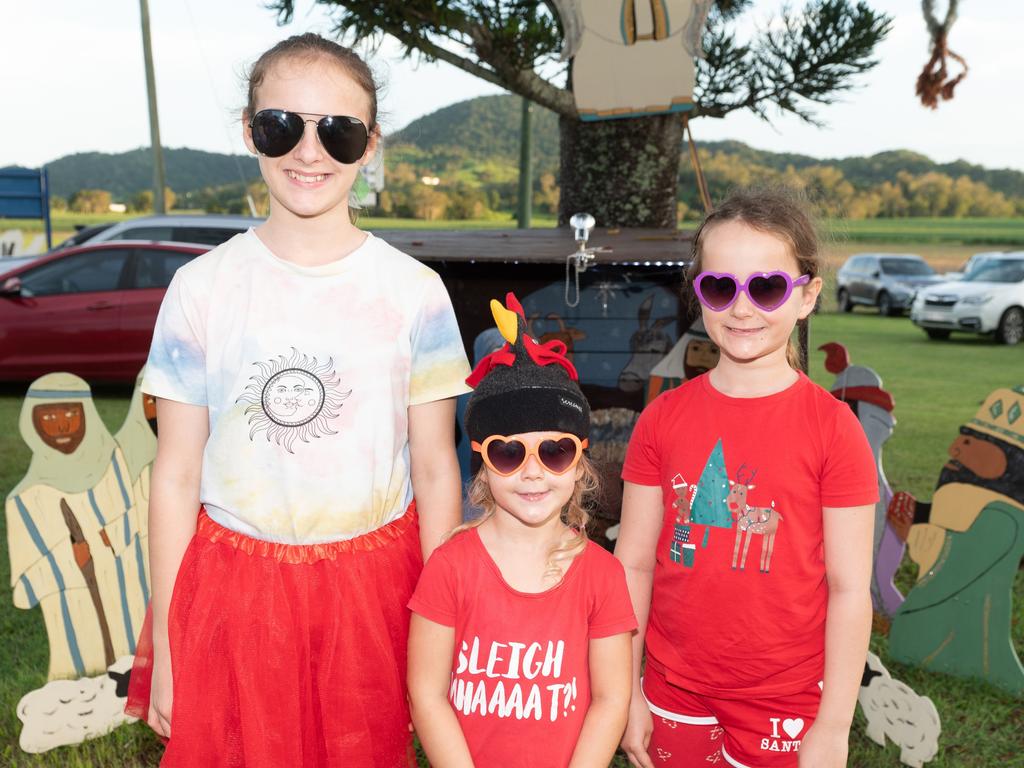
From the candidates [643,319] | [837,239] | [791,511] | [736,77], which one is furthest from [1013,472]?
[736,77]

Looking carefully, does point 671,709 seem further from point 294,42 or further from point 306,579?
point 294,42

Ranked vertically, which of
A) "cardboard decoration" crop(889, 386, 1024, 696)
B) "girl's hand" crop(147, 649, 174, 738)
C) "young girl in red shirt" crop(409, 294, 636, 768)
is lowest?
"cardboard decoration" crop(889, 386, 1024, 696)

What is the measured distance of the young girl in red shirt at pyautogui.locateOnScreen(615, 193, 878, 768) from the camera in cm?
159

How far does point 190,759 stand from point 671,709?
2.83 ft

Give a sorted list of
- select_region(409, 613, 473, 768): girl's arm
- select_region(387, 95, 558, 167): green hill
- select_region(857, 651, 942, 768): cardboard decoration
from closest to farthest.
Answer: select_region(409, 613, 473, 768): girl's arm, select_region(857, 651, 942, 768): cardboard decoration, select_region(387, 95, 558, 167): green hill

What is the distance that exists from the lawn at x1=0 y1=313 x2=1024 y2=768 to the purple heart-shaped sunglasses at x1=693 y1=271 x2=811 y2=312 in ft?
5.45

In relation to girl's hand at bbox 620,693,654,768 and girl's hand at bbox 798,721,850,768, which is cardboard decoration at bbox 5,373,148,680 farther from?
girl's hand at bbox 798,721,850,768

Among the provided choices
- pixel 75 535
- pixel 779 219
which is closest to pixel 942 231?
pixel 75 535

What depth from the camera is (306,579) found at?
1.54 m

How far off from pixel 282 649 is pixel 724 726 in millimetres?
815

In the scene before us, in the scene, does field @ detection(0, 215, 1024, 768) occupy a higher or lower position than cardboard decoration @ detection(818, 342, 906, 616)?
lower

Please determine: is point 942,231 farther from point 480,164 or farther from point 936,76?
point 936,76

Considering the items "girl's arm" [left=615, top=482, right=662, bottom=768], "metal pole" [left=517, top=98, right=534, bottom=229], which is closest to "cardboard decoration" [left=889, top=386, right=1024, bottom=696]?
"girl's arm" [left=615, top=482, right=662, bottom=768]

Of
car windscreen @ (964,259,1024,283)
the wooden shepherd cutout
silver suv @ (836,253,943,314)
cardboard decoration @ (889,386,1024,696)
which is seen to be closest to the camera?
the wooden shepherd cutout
